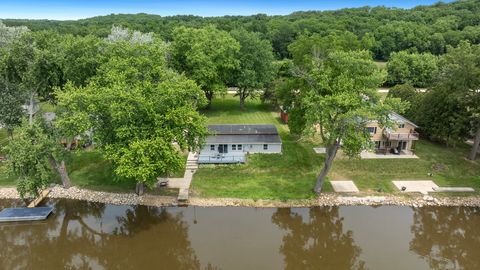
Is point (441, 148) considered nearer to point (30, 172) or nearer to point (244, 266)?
point (244, 266)

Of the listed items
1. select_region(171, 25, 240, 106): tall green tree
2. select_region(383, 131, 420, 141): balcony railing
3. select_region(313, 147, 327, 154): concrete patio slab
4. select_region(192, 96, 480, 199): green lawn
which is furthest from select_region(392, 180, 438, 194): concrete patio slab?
select_region(171, 25, 240, 106): tall green tree

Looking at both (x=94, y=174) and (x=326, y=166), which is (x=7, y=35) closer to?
(x=94, y=174)

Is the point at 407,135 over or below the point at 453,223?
over

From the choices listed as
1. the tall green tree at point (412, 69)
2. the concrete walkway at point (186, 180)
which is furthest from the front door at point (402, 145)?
the tall green tree at point (412, 69)

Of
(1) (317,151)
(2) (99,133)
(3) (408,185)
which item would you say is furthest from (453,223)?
(2) (99,133)

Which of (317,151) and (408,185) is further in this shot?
(317,151)

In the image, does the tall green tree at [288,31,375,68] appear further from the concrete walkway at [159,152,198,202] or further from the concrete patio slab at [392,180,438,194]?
the concrete walkway at [159,152,198,202]

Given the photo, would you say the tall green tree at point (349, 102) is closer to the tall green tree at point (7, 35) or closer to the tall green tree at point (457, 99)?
the tall green tree at point (457, 99)
